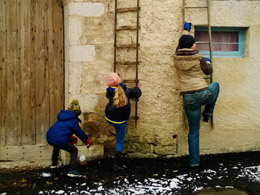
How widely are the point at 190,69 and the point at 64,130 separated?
1833 mm

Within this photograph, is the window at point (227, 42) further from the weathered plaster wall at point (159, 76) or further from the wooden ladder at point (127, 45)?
the wooden ladder at point (127, 45)

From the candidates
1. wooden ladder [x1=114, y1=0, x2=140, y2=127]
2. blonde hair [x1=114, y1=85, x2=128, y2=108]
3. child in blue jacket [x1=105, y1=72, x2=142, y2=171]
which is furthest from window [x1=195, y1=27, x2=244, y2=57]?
blonde hair [x1=114, y1=85, x2=128, y2=108]

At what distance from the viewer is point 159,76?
14.8ft

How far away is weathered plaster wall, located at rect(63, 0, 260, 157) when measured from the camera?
14.6 feet

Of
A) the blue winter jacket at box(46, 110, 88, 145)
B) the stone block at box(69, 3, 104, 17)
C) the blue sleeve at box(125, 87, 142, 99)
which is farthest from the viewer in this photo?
the stone block at box(69, 3, 104, 17)

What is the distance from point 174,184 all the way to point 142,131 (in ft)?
3.61

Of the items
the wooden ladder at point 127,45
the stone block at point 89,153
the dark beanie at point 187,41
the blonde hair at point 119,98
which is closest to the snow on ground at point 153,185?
the stone block at point 89,153

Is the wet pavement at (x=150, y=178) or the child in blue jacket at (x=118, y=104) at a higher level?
the child in blue jacket at (x=118, y=104)

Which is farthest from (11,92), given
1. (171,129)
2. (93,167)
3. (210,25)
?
(210,25)

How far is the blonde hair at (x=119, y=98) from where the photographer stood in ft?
12.8

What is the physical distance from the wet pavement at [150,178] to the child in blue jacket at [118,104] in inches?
13.1

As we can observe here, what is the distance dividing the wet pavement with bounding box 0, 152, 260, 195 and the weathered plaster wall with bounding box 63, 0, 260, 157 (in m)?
0.29

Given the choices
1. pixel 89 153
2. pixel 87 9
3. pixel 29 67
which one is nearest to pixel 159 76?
pixel 87 9

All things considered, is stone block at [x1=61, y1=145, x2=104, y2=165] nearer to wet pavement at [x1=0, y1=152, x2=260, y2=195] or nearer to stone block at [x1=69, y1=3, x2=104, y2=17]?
wet pavement at [x1=0, y1=152, x2=260, y2=195]
